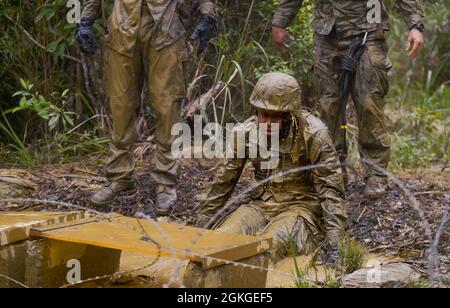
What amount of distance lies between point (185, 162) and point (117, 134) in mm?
1155

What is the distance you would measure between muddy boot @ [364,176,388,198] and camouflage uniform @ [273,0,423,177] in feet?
0.15

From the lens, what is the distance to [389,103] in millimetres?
10328

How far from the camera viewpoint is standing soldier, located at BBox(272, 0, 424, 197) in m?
6.21

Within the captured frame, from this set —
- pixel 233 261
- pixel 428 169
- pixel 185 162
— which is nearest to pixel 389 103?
pixel 428 169

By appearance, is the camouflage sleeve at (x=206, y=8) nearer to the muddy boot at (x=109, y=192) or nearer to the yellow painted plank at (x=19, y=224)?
the muddy boot at (x=109, y=192)

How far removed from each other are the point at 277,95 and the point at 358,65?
134cm

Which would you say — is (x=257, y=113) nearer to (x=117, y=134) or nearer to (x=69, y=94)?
(x=117, y=134)

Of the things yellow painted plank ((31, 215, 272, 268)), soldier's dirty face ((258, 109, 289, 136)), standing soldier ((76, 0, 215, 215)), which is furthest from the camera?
standing soldier ((76, 0, 215, 215))

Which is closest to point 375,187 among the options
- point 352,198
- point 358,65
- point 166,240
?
point 352,198

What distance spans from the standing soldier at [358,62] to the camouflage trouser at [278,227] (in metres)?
1.24

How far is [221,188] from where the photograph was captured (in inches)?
213

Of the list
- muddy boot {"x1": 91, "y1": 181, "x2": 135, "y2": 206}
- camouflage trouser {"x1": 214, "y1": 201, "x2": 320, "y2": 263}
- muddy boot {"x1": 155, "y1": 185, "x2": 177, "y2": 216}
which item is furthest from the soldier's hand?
muddy boot {"x1": 91, "y1": 181, "x2": 135, "y2": 206}

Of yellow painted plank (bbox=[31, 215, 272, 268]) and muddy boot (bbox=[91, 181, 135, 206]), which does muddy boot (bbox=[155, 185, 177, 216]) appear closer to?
muddy boot (bbox=[91, 181, 135, 206])
